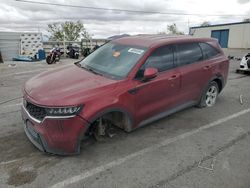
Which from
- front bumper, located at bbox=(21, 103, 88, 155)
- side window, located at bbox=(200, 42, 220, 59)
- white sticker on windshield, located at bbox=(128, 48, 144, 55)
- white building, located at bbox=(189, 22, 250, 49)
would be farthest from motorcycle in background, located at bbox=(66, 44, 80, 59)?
white building, located at bbox=(189, 22, 250, 49)

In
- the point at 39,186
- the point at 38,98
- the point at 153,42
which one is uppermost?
the point at 153,42

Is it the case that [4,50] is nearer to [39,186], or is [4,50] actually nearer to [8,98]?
[8,98]

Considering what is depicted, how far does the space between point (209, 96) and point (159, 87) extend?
213cm

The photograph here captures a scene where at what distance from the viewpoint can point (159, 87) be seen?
393 centimetres

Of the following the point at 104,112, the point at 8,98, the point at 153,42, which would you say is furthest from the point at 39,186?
the point at 8,98

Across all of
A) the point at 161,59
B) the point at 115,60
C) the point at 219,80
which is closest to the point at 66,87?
the point at 115,60

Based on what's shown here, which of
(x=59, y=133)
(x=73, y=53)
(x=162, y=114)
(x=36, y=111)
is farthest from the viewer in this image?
(x=73, y=53)

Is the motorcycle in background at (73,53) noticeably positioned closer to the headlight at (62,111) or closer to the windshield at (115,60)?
the windshield at (115,60)

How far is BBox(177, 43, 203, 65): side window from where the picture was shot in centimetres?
447

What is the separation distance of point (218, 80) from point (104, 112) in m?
3.49

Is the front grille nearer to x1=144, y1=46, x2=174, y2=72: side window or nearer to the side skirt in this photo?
the side skirt

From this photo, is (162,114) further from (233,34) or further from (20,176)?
(233,34)

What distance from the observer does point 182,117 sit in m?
4.84

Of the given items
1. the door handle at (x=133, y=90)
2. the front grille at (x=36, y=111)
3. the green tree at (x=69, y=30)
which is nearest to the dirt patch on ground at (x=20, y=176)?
the front grille at (x=36, y=111)
